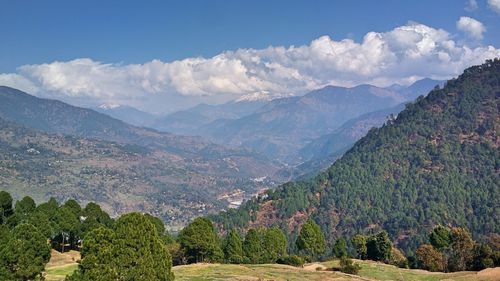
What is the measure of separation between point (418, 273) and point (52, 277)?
76.6 m

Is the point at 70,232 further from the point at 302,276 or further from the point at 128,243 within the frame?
the point at 128,243

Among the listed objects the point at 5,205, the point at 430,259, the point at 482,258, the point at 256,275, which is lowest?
the point at 430,259

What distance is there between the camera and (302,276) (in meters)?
88.8

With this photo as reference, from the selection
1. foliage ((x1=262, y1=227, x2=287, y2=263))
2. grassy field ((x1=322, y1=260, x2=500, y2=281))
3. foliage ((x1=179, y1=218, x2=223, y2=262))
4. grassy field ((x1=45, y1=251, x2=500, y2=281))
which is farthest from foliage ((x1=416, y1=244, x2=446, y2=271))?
foliage ((x1=179, y1=218, x2=223, y2=262))

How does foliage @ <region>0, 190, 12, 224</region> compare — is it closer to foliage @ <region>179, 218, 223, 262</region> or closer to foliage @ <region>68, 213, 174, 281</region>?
foliage @ <region>179, 218, 223, 262</region>

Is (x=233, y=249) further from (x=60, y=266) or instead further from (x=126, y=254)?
(x=126, y=254)

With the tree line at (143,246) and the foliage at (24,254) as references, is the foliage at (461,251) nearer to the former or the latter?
the tree line at (143,246)

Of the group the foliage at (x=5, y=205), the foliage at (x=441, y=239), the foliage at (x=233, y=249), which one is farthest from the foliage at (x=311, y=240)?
the foliage at (x=5, y=205)

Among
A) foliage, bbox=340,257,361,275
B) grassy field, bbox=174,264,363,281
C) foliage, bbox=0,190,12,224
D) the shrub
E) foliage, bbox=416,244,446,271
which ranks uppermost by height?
foliage, bbox=0,190,12,224

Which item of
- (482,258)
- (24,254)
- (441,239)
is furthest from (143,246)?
(441,239)

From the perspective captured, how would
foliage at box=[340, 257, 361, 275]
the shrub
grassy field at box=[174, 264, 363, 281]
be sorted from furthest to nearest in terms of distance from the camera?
the shrub < foliage at box=[340, 257, 361, 275] < grassy field at box=[174, 264, 363, 281]

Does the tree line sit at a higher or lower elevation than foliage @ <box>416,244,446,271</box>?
higher

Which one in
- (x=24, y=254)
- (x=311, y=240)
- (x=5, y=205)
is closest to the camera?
(x=24, y=254)

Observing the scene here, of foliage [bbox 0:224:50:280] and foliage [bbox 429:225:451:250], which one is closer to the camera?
foliage [bbox 0:224:50:280]
